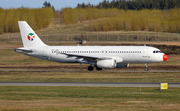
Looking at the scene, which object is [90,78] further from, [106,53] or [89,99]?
[89,99]

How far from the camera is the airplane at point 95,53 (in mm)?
49625

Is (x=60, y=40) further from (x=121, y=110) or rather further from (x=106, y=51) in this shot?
(x=121, y=110)

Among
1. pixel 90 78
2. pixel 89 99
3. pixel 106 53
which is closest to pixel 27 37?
pixel 106 53

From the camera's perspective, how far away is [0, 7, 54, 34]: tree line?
120 meters

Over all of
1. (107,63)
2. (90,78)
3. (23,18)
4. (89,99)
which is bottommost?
(90,78)

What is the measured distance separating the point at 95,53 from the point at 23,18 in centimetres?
7753

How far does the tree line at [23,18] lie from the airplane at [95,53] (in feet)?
226

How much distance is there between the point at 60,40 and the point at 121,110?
77514mm

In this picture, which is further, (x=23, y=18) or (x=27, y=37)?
(x=23, y=18)

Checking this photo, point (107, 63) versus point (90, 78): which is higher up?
point (107, 63)

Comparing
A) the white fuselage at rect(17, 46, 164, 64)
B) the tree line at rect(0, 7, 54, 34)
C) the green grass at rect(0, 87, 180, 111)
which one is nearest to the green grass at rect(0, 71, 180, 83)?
the white fuselage at rect(17, 46, 164, 64)

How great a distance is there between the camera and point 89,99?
84.4 ft

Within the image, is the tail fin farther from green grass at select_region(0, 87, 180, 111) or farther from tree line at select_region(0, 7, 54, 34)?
tree line at select_region(0, 7, 54, 34)

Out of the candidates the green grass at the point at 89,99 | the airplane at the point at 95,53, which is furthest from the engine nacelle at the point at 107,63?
the green grass at the point at 89,99
